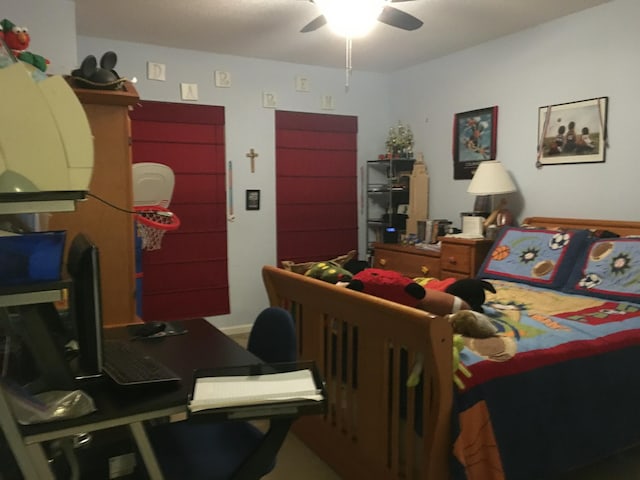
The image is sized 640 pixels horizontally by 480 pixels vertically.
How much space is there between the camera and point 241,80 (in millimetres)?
4445

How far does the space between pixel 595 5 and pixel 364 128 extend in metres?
2.21

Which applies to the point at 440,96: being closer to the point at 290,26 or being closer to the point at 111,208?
the point at 290,26

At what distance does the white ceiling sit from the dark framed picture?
3.75 feet

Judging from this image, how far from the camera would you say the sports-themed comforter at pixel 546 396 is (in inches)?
70.5

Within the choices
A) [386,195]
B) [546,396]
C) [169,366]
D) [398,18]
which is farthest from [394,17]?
[386,195]

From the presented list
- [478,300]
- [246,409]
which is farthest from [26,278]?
[478,300]

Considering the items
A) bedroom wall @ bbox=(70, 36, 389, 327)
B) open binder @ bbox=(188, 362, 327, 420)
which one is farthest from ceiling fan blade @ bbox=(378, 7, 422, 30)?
open binder @ bbox=(188, 362, 327, 420)

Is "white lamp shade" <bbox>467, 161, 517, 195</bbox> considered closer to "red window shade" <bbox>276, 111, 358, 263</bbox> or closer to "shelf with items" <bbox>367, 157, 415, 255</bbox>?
"shelf with items" <bbox>367, 157, 415, 255</bbox>

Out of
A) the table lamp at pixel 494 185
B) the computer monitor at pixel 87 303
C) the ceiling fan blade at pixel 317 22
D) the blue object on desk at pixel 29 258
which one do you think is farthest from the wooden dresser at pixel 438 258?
the blue object on desk at pixel 29 258

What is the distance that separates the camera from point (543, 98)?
370 centimetres

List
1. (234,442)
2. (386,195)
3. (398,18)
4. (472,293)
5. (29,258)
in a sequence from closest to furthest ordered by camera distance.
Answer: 1. (29,258)
2. (234,442)
3. (472,293)
4. (398,18)
5. (386,195)

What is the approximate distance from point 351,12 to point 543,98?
1.82m

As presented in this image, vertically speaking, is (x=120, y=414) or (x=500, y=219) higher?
(x=500, y=219)

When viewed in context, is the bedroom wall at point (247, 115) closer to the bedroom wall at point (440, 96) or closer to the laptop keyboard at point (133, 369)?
the bedroom wall at point (440, 96)
